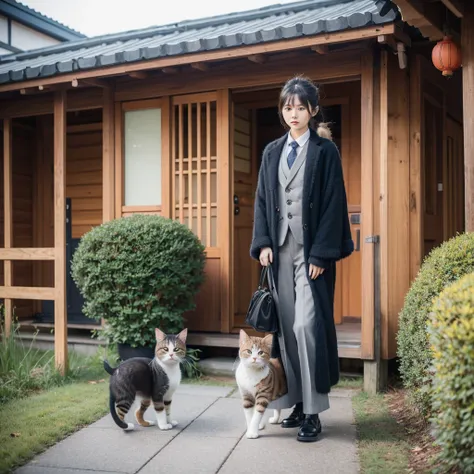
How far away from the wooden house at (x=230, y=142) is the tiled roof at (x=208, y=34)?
0.05 ft

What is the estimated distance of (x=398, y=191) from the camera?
5.48 m

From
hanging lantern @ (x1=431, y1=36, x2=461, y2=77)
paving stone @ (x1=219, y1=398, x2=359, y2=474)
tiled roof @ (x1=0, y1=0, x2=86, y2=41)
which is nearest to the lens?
paving stone @ (x1=219, y1=398, x2=359, y2=474)

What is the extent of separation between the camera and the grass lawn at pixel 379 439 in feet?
11.4

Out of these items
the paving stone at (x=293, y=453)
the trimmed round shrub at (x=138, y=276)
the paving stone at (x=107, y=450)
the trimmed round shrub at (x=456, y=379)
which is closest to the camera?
the trimmed round shrub at (x=456, y=379)

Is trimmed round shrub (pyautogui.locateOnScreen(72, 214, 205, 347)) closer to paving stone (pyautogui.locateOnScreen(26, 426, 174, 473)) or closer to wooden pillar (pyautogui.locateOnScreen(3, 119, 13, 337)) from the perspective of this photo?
wooden pillar (pyautogui.locateOnScreen(3, 119, 13, 337))

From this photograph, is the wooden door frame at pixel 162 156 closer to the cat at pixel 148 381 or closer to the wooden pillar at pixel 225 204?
the wooden pillar at pixel 225 204

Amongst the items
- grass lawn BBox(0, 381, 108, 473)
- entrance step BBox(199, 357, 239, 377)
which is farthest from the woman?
entrance step BBox(199, 357, 239, 377)

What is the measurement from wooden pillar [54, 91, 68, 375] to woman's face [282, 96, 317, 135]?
2857mm

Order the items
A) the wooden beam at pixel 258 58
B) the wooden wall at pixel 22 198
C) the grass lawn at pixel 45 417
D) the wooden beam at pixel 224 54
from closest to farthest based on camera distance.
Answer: the grass lawn at pixel 45 417 < the wooden beam at pixel 224 54 < the wooden beam at pixel 258 58 < the wooden wall at pixel 22 198

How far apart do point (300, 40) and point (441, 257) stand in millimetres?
2147

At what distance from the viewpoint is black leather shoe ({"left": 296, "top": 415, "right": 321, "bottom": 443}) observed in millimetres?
3881

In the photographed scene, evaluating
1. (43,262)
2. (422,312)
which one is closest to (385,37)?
(422,312)

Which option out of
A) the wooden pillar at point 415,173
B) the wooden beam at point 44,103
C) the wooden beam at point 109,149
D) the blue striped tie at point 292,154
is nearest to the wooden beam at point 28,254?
the wooden beam at point 109,149

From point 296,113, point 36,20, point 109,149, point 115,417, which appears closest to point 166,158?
point 109,149
